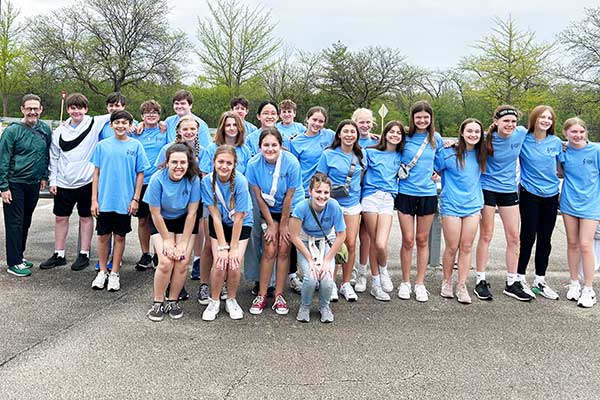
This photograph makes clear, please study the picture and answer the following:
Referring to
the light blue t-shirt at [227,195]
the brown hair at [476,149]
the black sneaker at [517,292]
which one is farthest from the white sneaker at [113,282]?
the black sneaker at [517,292]

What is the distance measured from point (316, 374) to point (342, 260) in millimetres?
1479

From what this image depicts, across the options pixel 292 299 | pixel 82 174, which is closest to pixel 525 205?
pixel 292 299

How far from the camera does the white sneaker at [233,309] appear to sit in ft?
13.8

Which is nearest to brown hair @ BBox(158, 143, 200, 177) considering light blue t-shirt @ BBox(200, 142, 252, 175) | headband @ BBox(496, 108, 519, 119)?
light blue t-shirt @ BBox(200, 142, 252, 175)

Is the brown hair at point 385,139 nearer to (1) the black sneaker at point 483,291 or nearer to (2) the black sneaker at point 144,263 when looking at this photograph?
(1) the black sneaker at point 483,291

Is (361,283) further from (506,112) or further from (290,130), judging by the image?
(506,112)

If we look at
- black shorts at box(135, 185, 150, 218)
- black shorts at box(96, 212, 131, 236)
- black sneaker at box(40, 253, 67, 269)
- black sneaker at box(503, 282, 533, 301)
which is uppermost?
black shorts at box(135, 185, 150, 218)

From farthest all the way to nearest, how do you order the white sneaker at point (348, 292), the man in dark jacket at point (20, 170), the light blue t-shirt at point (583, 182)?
the man in dark jacket at point (20, 170) → the light blue t-shirt at point (583, 182) → the white sneaker at point (348, 292)

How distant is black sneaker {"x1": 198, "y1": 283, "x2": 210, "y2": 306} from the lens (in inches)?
179

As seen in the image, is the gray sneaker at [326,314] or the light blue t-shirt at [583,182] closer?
the gray sneaker at [326,314]

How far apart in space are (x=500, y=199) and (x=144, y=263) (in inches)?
153

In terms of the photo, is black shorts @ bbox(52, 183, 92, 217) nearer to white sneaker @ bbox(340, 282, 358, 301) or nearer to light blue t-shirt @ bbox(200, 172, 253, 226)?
light blue t-shirt @ bbox(200, 172, 253, 226)

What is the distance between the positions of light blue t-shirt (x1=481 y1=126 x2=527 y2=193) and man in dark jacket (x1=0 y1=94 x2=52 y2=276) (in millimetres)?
4731

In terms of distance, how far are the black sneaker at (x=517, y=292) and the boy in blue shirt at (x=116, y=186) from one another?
152 inches
